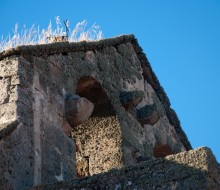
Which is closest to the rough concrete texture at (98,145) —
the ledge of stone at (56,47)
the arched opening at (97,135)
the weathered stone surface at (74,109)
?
the arched opening at (97,135)

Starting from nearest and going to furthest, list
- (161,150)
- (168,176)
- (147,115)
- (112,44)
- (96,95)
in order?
(168,176) → (96,95) → (147,115) → (112,44) → (161,150)

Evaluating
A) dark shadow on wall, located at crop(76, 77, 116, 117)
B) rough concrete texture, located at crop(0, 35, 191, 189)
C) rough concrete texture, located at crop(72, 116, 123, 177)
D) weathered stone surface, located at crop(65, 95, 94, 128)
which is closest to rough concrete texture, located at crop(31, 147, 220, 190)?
rough concrete texture, located at crop(0, 35, 191, 189)

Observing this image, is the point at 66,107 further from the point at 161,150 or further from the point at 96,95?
the point at 161,150

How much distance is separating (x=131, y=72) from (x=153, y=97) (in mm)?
829

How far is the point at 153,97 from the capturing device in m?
11.4

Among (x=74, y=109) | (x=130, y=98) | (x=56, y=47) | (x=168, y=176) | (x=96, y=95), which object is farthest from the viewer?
(x=130, y=98)

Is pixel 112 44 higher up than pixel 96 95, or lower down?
higher up

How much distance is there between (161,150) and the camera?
1105cm

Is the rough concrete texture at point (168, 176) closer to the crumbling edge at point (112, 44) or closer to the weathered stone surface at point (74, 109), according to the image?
the weathered stone surface at point (74, 109)

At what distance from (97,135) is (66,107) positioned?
4.58ft

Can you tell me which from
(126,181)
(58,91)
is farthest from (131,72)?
(126,181)

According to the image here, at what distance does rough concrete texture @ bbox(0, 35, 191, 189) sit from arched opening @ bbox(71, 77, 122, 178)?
0.02 meters

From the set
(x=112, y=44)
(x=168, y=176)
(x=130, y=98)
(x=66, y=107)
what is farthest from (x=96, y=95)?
(x=168, y=176)

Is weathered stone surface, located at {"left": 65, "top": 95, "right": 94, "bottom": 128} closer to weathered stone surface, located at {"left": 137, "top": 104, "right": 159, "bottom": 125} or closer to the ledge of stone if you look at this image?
the ledge of stone
